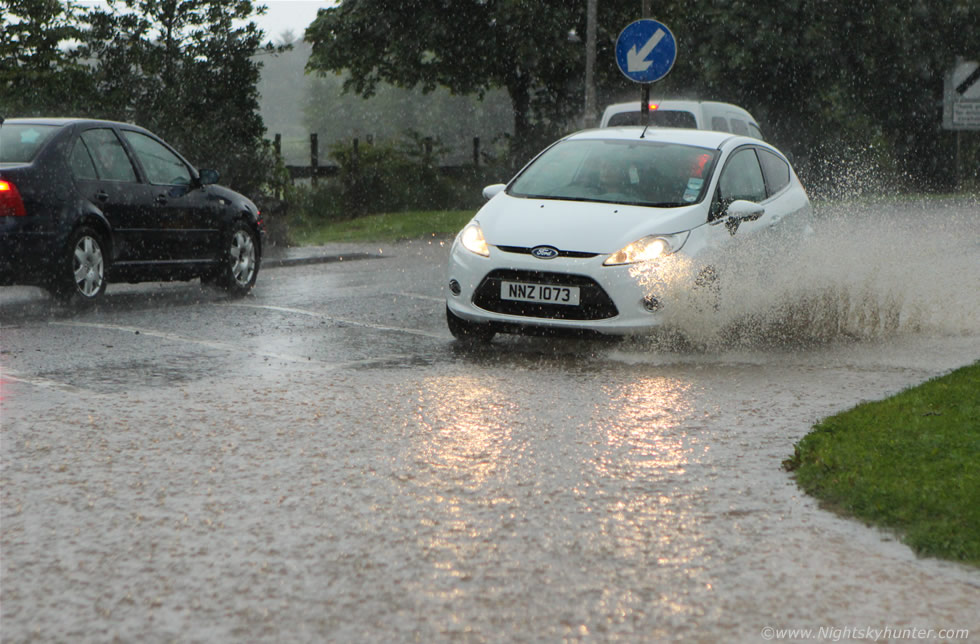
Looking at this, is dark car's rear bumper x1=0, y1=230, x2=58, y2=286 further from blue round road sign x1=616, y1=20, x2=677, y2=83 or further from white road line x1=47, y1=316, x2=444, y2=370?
blue round road sign x1=616, y1=20, x2=677, y2=83

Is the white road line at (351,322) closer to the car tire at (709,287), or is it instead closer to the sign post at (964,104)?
the car tire at (709,287)

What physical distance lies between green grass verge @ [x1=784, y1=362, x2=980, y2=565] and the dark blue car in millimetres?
6921

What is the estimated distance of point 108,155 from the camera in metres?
12.3

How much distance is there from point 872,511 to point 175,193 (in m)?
8.97

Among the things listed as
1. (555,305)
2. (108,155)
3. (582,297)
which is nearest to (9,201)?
(108,155)

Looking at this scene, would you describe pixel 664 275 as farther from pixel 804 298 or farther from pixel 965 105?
pixel 965 105

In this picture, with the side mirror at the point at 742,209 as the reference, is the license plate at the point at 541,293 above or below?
below

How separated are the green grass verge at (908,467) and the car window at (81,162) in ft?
23.9

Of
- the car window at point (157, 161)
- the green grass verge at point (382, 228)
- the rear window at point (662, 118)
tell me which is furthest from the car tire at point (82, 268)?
the rear window at point (662, 118)

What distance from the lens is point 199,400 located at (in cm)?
751

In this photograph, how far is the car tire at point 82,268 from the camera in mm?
11398

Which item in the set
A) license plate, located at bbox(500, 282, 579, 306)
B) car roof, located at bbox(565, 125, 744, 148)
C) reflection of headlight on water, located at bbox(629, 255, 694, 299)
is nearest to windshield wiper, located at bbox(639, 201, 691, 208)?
reflection of headlight on water, located at bbox(629, 255, 694, 299)

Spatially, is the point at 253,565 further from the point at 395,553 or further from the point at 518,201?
the point at 518,201

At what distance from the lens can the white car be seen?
30.6 feet
